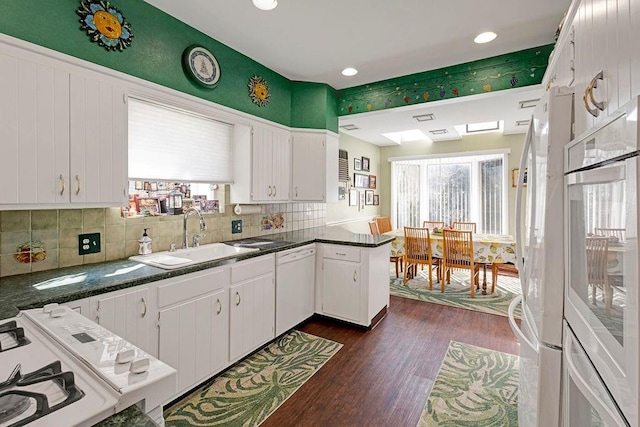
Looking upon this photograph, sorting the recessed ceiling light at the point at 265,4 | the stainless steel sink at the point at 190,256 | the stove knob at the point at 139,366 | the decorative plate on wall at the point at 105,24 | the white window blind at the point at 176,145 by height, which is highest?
the recessed ceiling light at the point at 265,4

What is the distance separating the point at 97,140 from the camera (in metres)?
1.86

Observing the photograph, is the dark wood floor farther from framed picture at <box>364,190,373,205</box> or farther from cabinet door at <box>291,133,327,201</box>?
framed picture at <box>364,190,373,205</box>

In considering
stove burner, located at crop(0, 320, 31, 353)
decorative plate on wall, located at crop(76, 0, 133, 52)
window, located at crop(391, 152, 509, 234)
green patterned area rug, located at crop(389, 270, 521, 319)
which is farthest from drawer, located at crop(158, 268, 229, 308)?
window, located at crop(391, 152, 509, 234)

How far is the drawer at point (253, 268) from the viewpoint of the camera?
7.71 feet

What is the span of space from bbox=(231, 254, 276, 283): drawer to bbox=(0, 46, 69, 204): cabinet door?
3.70 feet

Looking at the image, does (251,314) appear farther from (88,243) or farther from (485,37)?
(485,37)

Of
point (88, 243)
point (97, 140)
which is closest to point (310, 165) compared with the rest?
point (97, 140)

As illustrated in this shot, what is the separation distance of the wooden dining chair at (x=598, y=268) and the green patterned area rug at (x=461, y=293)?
3013 millimetres

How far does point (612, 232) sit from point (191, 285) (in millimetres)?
2035

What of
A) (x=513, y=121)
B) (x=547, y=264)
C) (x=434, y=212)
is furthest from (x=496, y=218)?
(x=547, y=264)

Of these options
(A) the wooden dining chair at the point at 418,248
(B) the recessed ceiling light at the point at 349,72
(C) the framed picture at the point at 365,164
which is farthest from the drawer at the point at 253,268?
(C) the framed picture at the point at 365,164

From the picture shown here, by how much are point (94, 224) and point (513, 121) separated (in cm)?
519

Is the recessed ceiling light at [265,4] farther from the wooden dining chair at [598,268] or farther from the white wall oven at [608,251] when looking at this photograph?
the wooden dining chair at [598,268]

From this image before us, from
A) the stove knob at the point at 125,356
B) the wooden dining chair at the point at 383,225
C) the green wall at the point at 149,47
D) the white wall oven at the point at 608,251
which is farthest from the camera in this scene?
the wooden dining chair at the point at 383,225
